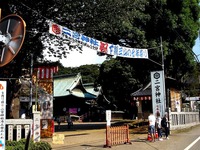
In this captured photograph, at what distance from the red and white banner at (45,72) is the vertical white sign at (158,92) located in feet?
24.1

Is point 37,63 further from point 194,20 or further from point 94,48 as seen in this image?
point 194,20

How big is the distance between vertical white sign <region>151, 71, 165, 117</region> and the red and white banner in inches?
289

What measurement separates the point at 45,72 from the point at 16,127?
10.1 m

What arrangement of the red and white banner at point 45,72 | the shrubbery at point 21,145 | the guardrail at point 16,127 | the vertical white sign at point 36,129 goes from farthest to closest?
the red and white banner at point 45,72, the vertical white sign at point 36,129, the guardrail at point 16,127, the shrubbery at point 21,145

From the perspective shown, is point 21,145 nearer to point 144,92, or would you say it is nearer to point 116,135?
point 116,135

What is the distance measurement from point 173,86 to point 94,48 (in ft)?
44.4

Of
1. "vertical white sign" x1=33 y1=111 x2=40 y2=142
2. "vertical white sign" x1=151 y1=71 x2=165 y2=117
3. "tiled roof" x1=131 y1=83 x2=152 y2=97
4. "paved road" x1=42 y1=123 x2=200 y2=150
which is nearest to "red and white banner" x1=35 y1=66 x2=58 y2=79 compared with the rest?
"paved road" x1=42 y1=123 x2=200 y2=150

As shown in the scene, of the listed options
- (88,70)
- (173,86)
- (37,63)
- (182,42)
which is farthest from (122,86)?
(88,70)

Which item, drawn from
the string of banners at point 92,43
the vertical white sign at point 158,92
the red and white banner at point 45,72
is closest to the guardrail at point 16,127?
the string of banners at point 92,43

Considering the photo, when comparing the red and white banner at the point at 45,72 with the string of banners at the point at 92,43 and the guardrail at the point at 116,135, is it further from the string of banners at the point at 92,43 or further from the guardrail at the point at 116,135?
the guardrail at the point at 116,135

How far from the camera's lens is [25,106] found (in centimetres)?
3731

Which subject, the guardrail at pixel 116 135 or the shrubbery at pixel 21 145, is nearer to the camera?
the shrubbery at pixel 21 145

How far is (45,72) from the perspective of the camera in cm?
2306

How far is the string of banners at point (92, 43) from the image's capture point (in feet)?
51.4
